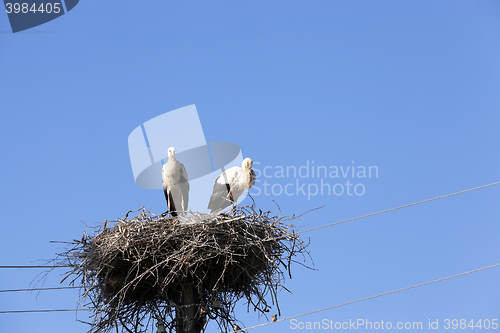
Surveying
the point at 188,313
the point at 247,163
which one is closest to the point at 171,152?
the point at 247,163

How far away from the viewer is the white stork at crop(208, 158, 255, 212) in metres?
8.17

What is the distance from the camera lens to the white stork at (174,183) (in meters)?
7.77

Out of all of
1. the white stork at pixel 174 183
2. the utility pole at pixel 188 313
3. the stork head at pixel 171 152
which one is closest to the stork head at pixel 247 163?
the white stork at pixel 174 183

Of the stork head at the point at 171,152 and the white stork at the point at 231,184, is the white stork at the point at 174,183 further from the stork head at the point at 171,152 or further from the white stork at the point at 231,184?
the white stork at the point at 231,184

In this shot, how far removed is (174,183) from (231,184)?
82 cm

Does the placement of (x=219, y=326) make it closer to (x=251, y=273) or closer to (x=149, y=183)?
(x=251, y=273)

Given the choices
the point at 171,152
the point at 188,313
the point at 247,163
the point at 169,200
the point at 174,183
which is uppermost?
the point at 171,152

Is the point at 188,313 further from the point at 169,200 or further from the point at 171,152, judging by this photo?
the point at 171,152

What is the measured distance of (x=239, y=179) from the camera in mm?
8195

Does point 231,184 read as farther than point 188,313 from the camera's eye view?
Yes

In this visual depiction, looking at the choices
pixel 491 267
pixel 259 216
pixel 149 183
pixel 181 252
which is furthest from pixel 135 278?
pixel 491 267

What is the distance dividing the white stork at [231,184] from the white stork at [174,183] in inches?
17.2

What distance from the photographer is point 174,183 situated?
7.83 metres

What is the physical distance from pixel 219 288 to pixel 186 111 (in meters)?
2.29
